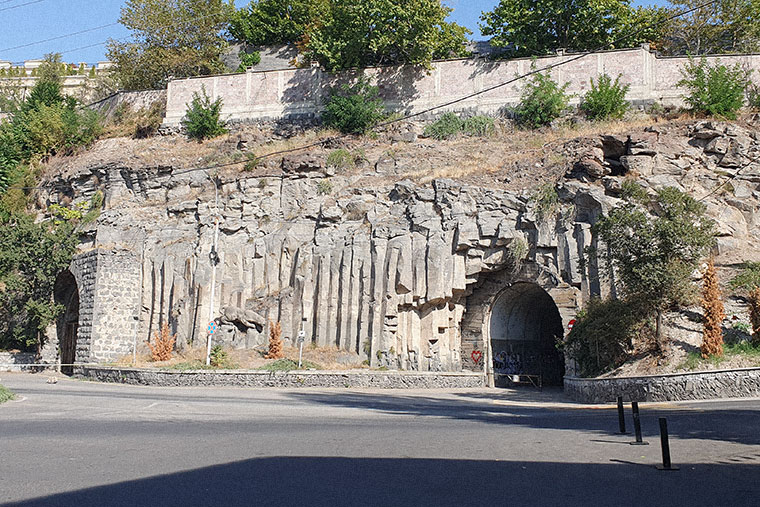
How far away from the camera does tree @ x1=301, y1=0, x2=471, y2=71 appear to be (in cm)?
3906

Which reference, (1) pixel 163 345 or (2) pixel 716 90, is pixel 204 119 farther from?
(2) pixel 716 90

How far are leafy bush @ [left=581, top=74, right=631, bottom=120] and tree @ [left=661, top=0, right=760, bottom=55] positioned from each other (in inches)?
533

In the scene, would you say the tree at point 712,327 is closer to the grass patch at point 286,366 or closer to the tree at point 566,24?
the grass patch at point 286,366

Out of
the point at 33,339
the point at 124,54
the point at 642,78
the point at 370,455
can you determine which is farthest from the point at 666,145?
the point at 124,54

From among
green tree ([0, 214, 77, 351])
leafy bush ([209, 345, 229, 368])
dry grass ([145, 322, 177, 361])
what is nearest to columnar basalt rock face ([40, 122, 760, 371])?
dry grass ([145, 322, 177, 361])

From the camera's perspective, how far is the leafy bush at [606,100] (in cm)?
3503

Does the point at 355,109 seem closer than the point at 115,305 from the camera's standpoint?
No

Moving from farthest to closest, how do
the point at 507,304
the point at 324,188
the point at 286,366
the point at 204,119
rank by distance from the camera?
the point at 204,119 → the point at 324,188 → the point at 507,304 → the point at 286,366

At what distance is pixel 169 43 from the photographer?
50969mm

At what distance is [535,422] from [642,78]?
85.1ft

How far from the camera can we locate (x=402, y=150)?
36.9m

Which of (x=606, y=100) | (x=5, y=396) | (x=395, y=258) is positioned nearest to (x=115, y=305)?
(x=395, y=258)

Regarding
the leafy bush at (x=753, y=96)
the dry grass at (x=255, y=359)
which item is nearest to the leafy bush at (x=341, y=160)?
the dry grass at (x=255, y=359)

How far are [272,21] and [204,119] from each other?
14.9 metres
